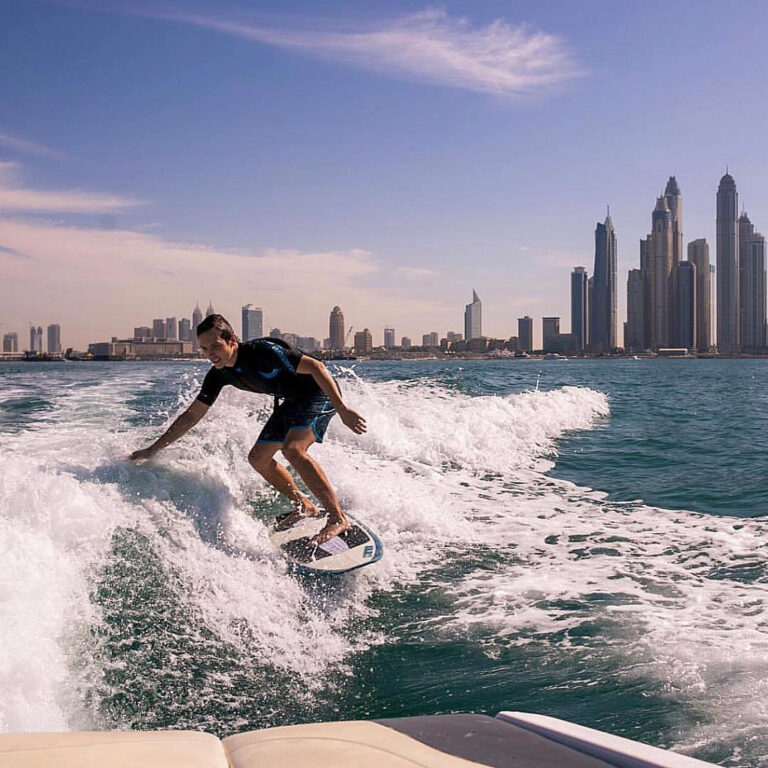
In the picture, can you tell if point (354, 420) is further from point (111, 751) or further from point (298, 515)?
point (111, 751)

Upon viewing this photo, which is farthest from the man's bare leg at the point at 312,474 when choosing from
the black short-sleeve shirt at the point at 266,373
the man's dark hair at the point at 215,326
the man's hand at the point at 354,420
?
the man's dark hair at the point at 215,326

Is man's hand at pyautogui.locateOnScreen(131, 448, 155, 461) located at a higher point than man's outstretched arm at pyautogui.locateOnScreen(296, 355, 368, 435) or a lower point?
lower

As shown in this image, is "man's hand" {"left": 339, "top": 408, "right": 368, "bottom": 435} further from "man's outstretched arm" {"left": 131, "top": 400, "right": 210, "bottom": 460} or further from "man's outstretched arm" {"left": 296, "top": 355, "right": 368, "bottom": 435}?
"man's outstretched arm" {"left": 131, "top": 400, "right": 210, "bottom": 460}

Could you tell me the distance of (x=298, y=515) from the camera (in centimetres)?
569

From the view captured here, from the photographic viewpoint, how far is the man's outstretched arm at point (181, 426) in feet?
17.5

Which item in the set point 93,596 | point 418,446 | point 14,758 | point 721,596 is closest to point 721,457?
point 418,446

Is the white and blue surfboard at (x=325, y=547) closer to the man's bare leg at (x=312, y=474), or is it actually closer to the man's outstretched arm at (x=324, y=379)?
the man's bare leg at (x=312, y=474)

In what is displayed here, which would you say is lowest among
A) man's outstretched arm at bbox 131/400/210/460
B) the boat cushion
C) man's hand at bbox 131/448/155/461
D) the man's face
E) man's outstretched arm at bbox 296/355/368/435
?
the boat cushion

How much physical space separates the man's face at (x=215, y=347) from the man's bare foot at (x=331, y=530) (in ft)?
4.99

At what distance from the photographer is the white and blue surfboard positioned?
491 centimetres

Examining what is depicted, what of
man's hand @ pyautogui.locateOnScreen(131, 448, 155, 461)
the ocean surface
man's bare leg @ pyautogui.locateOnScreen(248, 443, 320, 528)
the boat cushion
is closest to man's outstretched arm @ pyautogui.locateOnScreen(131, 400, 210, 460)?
man's hand @ pyautogui.locateOnScreen(131, 448, 155, 461)

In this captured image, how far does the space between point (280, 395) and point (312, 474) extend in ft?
2.21

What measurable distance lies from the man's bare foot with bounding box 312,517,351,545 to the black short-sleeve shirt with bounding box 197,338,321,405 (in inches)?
40.6

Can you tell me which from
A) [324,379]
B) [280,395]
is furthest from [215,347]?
[324,379]
